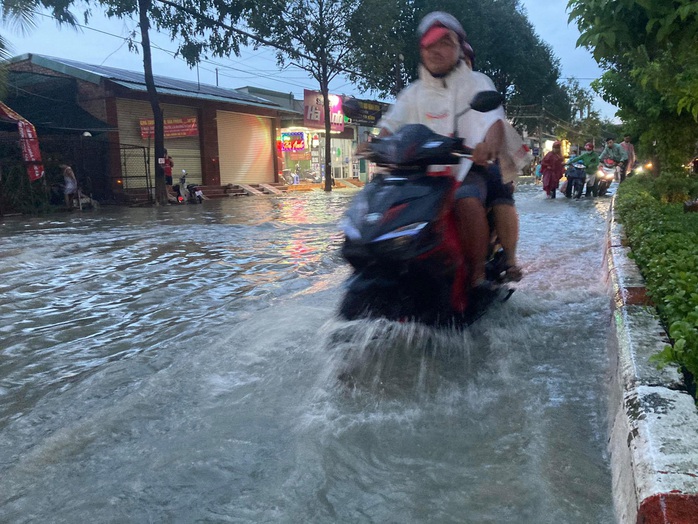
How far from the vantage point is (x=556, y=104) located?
46844 millimetres

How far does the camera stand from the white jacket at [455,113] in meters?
3.38

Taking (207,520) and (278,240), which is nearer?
(207,520)

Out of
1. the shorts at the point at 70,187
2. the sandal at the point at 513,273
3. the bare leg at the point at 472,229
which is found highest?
the bare leg at the point at 472,229

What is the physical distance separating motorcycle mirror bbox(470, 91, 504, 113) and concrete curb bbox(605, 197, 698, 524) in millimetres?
1239

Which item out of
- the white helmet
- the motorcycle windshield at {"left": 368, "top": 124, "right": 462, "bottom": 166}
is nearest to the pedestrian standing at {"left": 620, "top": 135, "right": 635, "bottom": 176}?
the white helmet

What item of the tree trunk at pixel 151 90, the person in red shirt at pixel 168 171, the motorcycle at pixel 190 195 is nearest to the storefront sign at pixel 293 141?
the motorcycle at pixel 190 195

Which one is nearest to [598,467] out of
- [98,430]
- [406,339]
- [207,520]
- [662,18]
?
[207,520]

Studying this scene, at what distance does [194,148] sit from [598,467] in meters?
25.4

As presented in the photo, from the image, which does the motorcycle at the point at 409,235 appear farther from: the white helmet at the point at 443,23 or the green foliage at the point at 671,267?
the green foliage at the point at 671,267

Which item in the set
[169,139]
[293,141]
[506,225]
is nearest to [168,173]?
[169,139]

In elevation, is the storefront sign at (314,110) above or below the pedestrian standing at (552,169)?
above

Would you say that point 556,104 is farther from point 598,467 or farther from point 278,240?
point 598,467

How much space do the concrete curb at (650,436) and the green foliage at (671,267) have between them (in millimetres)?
91

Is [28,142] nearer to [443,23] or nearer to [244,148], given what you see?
[244,148]
